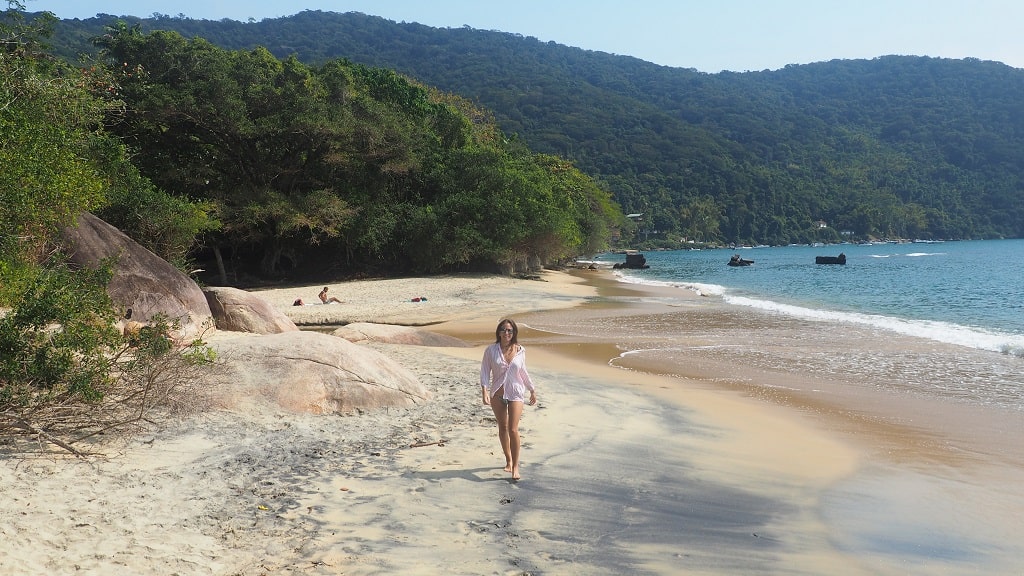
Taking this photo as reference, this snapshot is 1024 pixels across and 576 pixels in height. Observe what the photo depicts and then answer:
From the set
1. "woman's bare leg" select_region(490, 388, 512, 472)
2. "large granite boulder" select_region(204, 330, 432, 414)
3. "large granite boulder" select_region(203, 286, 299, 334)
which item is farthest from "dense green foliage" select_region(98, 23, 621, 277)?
"woman's bare leg" select_region(490, 388, 512, 472)

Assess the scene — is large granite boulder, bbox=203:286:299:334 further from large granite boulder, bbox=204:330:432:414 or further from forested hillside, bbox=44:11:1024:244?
forested hillside, bbox=44:11:1024:244

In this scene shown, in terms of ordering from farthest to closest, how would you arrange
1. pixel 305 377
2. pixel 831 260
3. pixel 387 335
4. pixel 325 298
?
pixel 831 260 < pixel 325 298 < pixel 387 335 < pixel 305 377

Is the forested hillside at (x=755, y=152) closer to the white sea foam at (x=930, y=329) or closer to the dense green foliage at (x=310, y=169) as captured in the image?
the dense green foliage at (x=310, y=169)

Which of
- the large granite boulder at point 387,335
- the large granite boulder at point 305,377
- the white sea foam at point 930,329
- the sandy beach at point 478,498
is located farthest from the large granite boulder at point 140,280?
the white sea foam at point 930,329

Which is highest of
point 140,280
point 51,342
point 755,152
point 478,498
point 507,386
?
point 755,152

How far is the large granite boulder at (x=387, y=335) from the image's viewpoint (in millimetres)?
13953

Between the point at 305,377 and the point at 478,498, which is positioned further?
the point at 305,377

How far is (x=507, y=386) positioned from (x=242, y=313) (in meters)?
8.89

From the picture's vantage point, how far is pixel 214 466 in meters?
6.04

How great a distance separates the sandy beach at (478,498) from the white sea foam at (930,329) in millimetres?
8837

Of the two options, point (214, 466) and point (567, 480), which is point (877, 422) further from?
point (214, 466)

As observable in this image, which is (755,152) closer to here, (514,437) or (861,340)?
(861,340)

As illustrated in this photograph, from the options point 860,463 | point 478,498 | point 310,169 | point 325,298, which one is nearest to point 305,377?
point 478,498

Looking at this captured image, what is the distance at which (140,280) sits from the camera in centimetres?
1210
